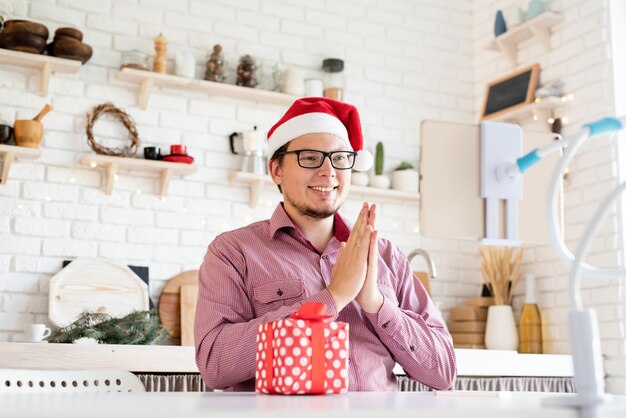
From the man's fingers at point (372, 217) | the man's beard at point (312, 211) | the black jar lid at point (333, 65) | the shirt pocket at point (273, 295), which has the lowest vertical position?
the shirt pocket at point (273, 295)

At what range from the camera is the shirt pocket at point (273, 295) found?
6.81 feet

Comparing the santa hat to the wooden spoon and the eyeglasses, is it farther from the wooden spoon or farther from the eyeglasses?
the wooden spoon

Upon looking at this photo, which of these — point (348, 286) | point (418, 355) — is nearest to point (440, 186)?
point (348, 286)

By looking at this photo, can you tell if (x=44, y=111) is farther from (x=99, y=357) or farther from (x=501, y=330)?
(x=501, y=330)

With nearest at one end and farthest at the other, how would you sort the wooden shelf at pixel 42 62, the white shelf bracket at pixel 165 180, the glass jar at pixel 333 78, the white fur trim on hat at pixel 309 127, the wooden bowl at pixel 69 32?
the white fur trim on hat at pixel 309 127 < the wooden shelf at pixel 42 62 < the wooden bowl at pixel 69 32 < the white shelf bracket at pixel 165 180 < the glass jar at pixel 333 78

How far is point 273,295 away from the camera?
208 cm

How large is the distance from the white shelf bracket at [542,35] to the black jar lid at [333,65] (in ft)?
3.57

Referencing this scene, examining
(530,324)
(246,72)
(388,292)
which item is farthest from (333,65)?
(388,292)

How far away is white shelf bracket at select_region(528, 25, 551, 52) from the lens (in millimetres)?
4777

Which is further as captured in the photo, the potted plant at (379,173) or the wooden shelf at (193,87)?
the potted plant at (379,173)

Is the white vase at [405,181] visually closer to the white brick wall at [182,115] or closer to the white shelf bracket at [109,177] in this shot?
the white brick wall at [182,115]

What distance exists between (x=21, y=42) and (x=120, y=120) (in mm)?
610

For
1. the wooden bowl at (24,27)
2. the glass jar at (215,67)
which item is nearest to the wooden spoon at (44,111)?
the wooden bowl at (24,27)

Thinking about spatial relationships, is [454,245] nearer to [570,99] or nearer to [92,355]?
[570,99]
